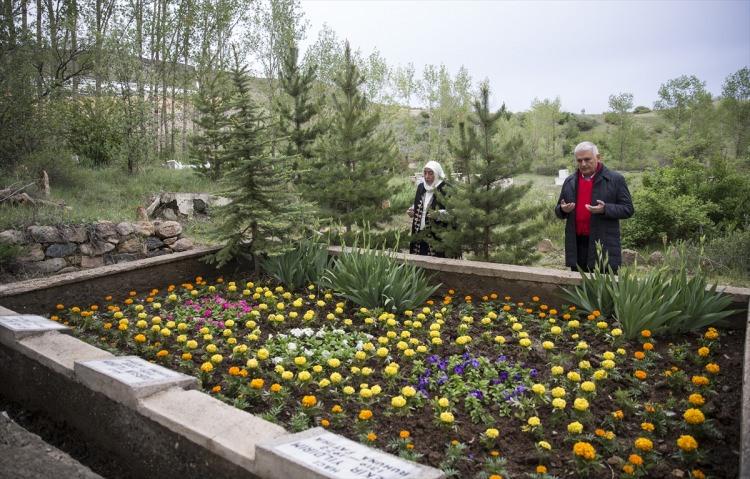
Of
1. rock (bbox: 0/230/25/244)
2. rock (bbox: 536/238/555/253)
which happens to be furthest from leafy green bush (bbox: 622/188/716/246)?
rock (bbox: 0/230/25/244)

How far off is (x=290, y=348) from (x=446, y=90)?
95.8ft

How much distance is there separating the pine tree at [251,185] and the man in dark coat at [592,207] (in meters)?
2.39

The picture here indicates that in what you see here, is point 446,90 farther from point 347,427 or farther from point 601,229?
point 347,427

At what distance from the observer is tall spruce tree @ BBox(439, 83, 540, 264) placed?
5145 millimetres

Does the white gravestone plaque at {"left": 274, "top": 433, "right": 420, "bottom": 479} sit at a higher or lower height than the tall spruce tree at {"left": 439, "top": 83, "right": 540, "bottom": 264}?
lower

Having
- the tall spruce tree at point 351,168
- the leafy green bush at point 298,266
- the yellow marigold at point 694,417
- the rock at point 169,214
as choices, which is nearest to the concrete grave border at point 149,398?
the yellow marigold at point 694,417

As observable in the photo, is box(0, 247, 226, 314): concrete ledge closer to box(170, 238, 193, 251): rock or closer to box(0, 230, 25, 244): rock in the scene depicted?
box(0, 230, 25, 244): rock

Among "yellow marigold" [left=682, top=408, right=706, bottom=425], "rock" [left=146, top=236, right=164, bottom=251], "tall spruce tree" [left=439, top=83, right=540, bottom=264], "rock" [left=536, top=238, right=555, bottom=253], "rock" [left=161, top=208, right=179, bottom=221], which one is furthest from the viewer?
"rock" [left=161, top=208, right=179, bottom=221]

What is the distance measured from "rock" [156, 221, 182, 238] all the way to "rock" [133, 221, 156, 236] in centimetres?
9

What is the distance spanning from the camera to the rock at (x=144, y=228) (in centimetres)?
729

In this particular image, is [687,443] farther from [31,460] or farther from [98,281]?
[98,281]

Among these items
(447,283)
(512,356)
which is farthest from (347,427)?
(447,283)

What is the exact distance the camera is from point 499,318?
3596mm

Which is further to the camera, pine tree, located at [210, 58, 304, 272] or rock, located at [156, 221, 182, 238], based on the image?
rock, located at [156, 221, 182, 238]
